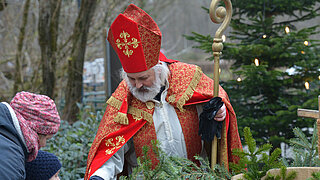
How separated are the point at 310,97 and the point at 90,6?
318 cm

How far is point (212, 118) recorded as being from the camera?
9.07ft

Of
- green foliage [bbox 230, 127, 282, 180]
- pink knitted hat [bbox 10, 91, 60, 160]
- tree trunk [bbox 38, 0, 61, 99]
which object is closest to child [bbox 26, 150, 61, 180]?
pink knitted hat [bbox 10, 91, 60, 160]

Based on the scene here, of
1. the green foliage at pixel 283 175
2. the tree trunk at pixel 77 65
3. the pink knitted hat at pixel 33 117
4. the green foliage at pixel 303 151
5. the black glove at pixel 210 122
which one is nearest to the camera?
the green foliage at pixel 283 175

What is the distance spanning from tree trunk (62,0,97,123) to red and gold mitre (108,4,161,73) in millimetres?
2902

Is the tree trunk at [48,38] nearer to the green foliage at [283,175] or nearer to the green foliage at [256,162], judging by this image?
the green foliage at [256,162]

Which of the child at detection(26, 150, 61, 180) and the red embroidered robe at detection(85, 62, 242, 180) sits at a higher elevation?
the red embroidered robe at detection(85, 62, 242, 180)

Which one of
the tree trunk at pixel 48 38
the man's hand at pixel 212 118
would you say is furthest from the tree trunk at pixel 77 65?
the man's hand at pixel 212 118

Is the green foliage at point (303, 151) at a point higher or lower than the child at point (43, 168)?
higher

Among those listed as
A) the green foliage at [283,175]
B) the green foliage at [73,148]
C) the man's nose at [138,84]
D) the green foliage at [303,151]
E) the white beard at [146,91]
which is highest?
the man's nose at [138,84]

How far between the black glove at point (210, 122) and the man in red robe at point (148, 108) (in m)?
0.06

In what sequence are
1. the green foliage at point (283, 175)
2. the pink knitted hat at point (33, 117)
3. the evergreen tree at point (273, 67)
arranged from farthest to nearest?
the evergreen tree at point (273, 67)
the pink knitted hat at point (33, 117)
the green foliage at point (283, 175)

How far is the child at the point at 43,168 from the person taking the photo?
2600mm

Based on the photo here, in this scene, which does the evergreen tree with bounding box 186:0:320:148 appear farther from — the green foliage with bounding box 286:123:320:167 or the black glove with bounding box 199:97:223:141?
the green foliage with bounding box 286:123:320:167

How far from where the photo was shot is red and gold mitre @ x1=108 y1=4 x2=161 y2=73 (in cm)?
291
